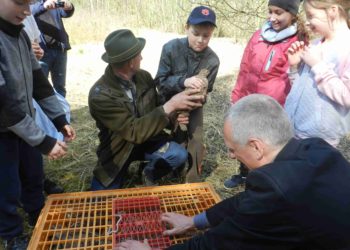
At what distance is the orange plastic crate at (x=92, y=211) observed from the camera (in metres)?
1.98

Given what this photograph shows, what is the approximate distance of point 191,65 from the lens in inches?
120

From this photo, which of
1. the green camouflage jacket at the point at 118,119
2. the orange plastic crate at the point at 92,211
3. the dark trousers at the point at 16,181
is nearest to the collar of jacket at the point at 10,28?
the dark trousers at the point at 16,181

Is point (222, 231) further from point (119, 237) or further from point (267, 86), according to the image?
point (267, 86)

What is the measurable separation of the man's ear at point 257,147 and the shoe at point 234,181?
186 centimetres

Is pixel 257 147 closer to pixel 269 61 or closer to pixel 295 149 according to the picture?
pixel 295 149

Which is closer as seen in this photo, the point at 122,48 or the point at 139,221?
the point at 139,221

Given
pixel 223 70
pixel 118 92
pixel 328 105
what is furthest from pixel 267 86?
pixel 223 70

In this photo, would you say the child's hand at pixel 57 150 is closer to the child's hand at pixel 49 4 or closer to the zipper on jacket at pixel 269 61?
the zipper on jacket at pixel 269 61

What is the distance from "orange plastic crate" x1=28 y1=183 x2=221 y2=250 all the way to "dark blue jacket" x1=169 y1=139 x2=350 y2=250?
79 centimetres

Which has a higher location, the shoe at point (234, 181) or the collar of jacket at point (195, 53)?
the collar of jacket at point (195, 53)

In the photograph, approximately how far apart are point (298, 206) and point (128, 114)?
1.71m

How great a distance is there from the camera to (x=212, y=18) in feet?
9.48

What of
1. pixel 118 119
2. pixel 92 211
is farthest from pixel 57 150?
pixel 118 119

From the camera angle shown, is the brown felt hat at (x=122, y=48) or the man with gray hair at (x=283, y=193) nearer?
the man with gray hair at (x=283, y=193)
